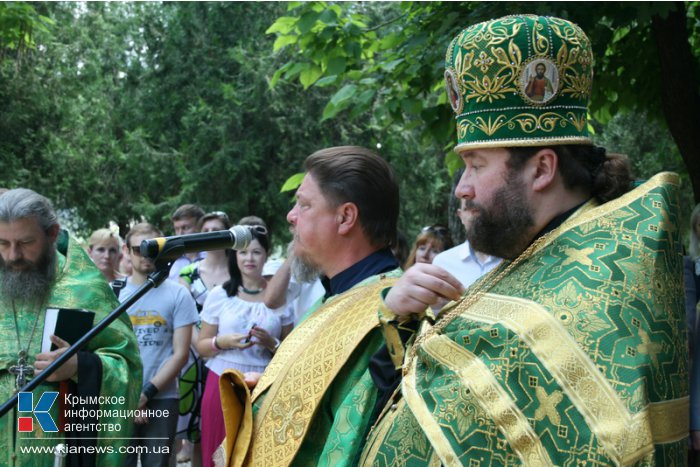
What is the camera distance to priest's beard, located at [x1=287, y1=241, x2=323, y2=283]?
334 cm

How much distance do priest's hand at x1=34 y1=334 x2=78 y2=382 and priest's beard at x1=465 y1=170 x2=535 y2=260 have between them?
2296mm

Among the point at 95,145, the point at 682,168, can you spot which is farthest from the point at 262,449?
the point at 95,145

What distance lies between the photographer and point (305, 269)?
3438 millimetres

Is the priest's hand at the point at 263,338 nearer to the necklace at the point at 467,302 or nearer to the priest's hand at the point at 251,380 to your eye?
the priest's hand at the point at 251,380

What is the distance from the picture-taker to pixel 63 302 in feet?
14.2

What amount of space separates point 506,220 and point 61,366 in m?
2.45

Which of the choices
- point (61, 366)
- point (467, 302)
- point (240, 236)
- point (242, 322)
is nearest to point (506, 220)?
point (467, 302)

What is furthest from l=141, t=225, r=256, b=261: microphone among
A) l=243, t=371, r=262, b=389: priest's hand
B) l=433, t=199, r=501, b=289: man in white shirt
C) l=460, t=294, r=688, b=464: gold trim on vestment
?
l=433, t=199, r=501, b=289: man in white shirt

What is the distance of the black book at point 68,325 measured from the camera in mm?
4055

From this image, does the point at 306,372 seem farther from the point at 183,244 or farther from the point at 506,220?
the point at 506,220

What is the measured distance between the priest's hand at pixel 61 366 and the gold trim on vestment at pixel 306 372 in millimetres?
1219

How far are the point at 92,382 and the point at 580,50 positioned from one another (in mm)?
2895

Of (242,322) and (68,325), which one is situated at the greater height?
(68,325)

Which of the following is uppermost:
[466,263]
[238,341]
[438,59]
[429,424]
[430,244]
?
[438,59]
